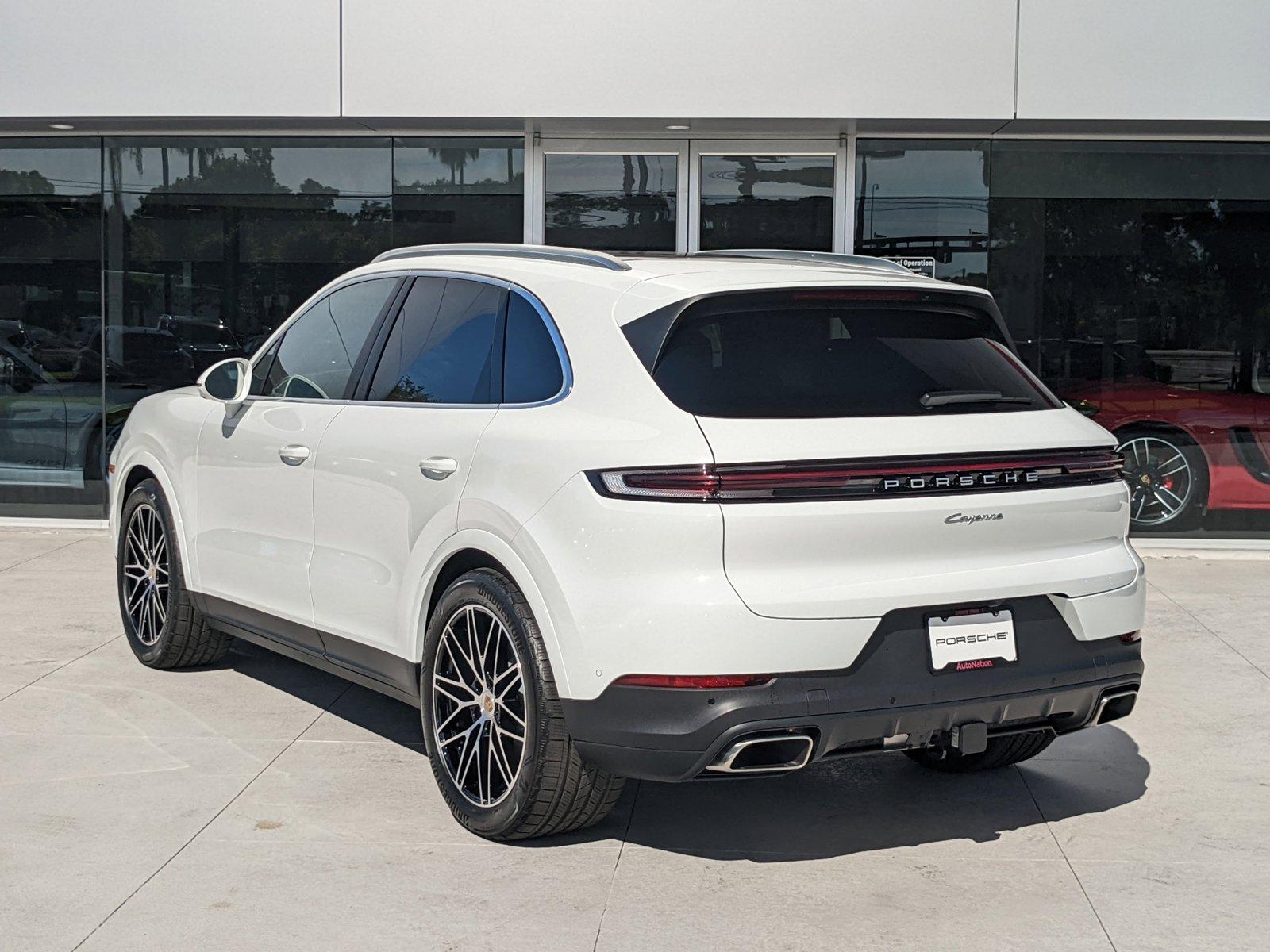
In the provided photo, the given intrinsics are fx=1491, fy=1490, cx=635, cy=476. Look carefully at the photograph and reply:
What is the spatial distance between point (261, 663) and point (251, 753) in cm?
164

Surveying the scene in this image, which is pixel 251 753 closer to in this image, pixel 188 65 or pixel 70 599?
pixel 70 599

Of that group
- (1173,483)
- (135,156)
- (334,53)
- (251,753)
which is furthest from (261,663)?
(1173,483)

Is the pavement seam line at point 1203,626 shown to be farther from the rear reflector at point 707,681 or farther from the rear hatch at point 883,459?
the rear reflector at point 707,681

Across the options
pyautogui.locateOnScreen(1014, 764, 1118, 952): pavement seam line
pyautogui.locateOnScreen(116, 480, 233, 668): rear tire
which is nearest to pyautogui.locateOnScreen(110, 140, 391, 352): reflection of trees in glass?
pyautogui.locateOnScreen(116, 480, 233, 668): rear tire

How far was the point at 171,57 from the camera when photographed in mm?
10469

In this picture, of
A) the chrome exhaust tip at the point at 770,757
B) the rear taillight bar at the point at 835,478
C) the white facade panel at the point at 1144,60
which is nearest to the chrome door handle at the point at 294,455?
the rear taillight bar at the point at 835,478

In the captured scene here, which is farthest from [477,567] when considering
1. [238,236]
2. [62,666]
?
[238,236]

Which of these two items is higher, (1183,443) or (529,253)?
(529,253)

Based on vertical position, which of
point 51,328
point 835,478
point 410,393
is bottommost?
point 835,478

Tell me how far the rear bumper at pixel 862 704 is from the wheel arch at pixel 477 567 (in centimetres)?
20

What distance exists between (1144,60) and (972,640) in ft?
23.0

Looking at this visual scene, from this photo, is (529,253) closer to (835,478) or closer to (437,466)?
(437,466)

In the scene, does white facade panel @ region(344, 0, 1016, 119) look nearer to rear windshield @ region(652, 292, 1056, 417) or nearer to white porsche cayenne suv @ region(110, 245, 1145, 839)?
white porsche cayenne suv @ region(110, 245, 1145, 839)

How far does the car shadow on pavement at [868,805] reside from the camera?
4789 millimetres
